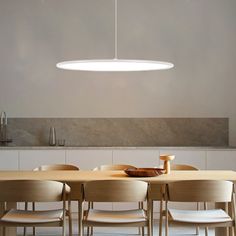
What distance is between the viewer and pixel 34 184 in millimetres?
4402

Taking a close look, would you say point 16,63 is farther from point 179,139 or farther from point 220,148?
point 220,148

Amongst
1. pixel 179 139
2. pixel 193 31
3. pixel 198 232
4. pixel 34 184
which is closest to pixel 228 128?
pixel 179 139

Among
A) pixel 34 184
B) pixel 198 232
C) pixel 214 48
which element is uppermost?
pixel 214 48

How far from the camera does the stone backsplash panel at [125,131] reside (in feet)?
24.9

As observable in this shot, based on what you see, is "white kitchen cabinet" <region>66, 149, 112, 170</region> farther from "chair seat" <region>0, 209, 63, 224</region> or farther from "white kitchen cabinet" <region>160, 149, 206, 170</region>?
"chair seat" <region>0, 209, 63, 224</region>

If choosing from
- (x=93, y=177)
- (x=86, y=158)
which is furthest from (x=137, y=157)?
(x=93, y=177)

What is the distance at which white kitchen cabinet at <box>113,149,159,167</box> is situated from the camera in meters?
6.88

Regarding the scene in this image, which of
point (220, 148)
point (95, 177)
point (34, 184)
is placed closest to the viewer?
point (34, 184)

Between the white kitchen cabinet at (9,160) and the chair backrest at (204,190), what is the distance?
3.01m

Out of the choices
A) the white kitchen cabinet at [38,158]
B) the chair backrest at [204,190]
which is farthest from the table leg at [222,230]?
the white kitchen cabinet at [38,158]

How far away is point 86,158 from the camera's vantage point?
690 cm

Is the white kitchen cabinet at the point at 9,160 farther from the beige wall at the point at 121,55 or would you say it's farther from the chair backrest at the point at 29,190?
the chair backrest at the point at 29,190

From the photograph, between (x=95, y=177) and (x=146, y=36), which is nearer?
(x=95, y=177)

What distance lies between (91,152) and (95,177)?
205 cm
